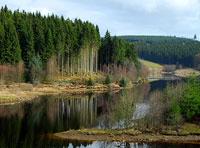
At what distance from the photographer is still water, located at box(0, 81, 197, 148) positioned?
27844mm

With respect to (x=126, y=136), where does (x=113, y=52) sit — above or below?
above

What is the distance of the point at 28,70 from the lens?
70062 millimetres

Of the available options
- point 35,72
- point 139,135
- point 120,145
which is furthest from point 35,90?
point 120,145

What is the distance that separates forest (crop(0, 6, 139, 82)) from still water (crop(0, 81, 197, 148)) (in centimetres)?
2156

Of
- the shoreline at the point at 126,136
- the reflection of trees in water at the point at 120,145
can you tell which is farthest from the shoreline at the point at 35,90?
the reflection of trees in water at the point at 120,145

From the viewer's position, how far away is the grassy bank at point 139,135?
95.1ft

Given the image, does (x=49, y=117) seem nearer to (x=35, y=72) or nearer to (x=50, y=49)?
(x=35, y=72)

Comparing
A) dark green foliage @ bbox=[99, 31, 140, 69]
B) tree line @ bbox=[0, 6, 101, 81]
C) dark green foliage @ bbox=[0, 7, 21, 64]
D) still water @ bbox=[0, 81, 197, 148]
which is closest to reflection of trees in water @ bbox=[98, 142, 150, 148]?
still water @ bbox=[0, 81, 197, 148]

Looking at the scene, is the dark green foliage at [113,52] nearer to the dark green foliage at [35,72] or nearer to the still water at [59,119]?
the dark green foliage at [35,72]

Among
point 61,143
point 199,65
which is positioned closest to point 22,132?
point 61,143

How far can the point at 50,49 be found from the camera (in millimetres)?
77438

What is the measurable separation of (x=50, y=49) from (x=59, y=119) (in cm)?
4307

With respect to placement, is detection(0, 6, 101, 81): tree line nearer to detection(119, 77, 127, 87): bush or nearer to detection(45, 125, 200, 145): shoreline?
detection(119, 77, 127, 87): bush

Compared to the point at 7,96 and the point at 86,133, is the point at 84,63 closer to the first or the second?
the point at 7,96
